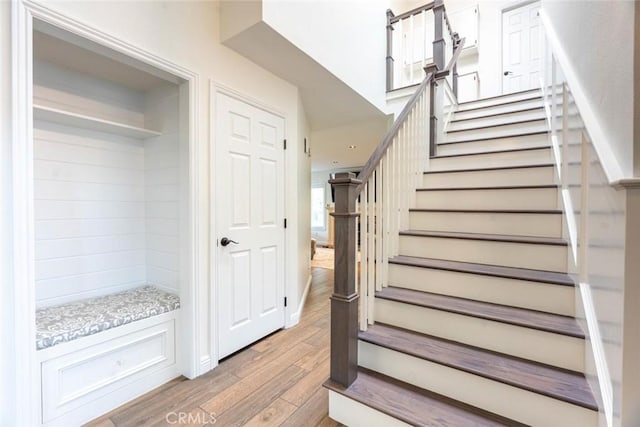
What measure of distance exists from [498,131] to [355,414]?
9.35 ft

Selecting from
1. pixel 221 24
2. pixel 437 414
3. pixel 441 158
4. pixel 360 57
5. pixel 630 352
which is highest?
pixel 360 57

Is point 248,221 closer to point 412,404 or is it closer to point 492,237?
point 412,404

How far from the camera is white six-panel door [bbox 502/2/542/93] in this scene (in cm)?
477

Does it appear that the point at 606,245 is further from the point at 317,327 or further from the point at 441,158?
the point at 317,327

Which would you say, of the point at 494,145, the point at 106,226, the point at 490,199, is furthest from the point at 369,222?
the point at 106,226

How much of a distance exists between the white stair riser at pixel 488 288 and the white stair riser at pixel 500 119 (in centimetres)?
196

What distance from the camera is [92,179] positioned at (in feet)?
6.86

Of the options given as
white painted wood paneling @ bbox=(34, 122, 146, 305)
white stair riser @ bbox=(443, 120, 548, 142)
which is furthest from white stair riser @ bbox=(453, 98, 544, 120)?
white painted wood paneling @ bbox=(34, 122, 146, 305)

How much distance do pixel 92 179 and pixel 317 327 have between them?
218 cm

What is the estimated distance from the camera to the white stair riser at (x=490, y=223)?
183 cm

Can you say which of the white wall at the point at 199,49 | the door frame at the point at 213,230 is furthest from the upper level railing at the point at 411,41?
the door frame at the point at 213,230

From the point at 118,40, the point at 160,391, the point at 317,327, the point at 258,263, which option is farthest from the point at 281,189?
the point at 160,391

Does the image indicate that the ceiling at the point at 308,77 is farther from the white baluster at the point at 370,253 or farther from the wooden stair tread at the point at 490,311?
the wooden stair tread at the point at 490,311

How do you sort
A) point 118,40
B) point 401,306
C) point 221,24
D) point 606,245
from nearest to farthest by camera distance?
point 606,245
point 118,40
point 401,306
point 221,24
